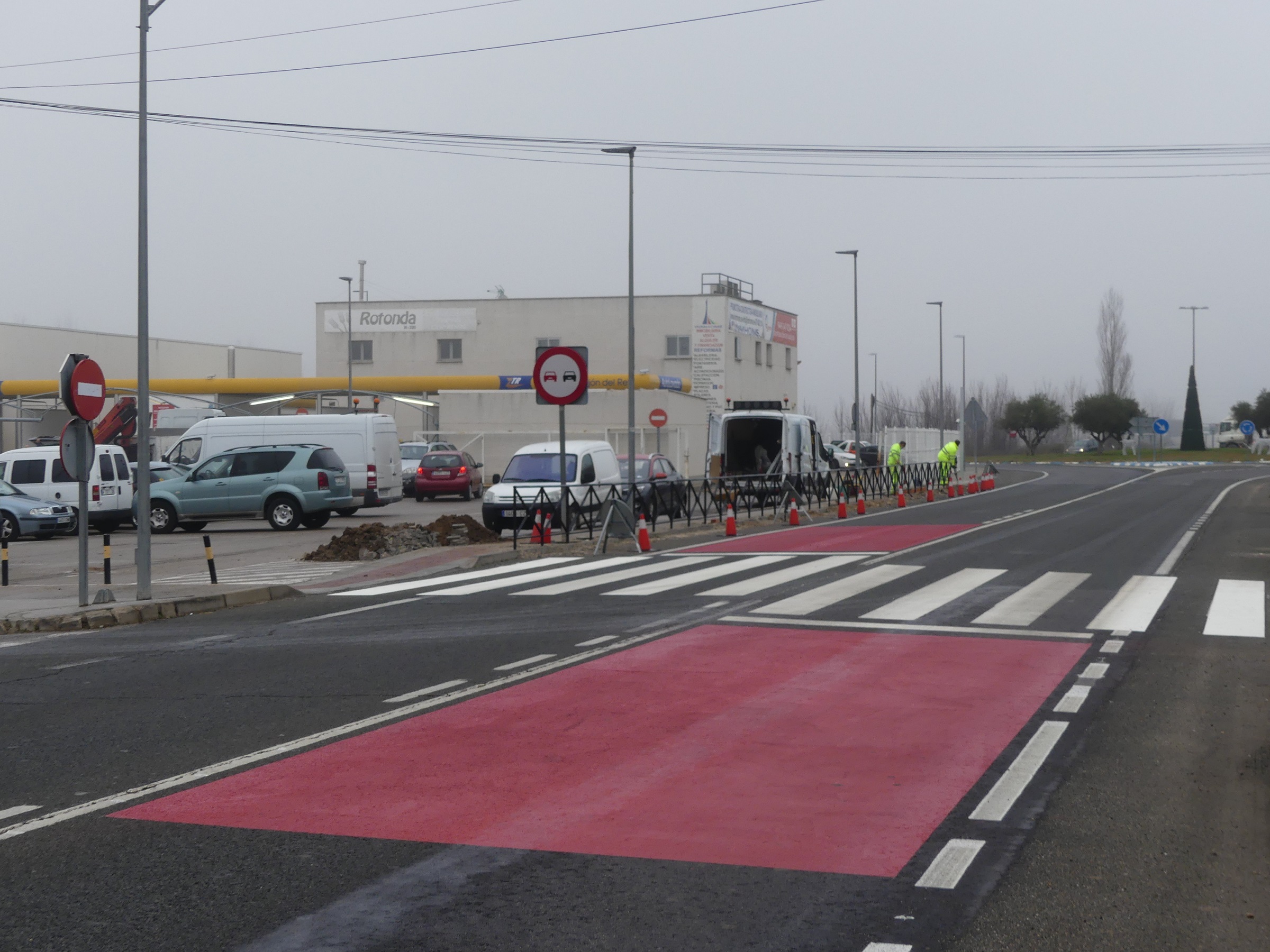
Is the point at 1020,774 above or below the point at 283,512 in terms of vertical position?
below

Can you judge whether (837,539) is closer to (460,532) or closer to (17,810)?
(460,532)

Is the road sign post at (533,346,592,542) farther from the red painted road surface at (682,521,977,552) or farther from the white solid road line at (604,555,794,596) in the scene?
the white solid road line at (604,555,794,596)

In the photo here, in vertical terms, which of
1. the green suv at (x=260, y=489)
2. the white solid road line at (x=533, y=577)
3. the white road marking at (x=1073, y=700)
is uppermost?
the green suv at (x=260, y=489)

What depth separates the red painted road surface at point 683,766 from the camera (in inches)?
212

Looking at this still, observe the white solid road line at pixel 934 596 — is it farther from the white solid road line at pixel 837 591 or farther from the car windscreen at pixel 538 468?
the car windscreen at pixel 538 468

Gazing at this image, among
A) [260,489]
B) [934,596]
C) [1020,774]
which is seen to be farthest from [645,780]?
[260,489]

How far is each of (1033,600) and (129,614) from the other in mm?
9486

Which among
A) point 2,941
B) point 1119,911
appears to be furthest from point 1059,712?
point 2,941

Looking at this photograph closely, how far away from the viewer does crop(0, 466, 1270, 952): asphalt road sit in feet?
14.6

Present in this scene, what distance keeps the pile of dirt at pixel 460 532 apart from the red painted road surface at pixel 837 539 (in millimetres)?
4064

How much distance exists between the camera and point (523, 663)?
31.6ft

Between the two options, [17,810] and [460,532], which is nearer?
[17,810]

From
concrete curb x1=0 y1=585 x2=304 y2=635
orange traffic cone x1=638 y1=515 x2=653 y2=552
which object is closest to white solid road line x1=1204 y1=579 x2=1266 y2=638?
orange traffic cone x1=638 y1=515 x2=653 y2=552

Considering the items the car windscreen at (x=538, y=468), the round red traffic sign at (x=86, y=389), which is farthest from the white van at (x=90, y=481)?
the round red traffic sign at (x=86, y=389)
